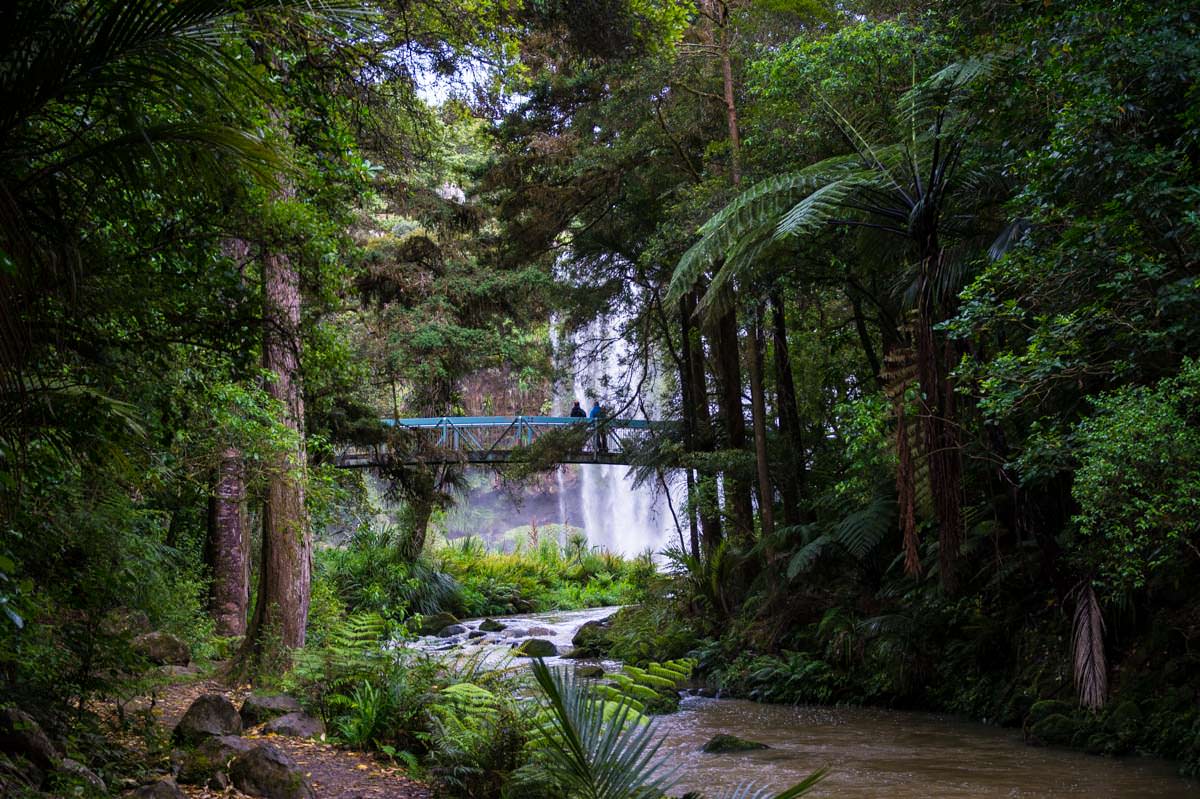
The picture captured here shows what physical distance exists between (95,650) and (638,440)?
42.8ft

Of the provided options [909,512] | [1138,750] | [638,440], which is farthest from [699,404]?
[1138,750]

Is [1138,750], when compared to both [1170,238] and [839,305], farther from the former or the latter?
[839,305]

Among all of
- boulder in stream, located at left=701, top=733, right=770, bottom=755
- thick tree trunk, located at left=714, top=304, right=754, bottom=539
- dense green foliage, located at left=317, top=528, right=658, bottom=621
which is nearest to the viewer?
boulder in stream, located at left=701, top=733, right=770, bottom=755

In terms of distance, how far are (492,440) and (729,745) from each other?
1358 cm

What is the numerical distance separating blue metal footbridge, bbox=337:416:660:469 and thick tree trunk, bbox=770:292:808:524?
2726mm

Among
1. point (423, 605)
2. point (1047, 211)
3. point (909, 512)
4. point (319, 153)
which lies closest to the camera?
point (319, 153)

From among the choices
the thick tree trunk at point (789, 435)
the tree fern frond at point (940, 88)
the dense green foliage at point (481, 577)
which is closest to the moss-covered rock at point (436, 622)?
the dense green foliage at point (481, 577)

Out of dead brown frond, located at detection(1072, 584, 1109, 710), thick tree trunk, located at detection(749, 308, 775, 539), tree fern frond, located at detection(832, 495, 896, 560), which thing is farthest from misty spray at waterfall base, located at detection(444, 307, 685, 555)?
dead brown frond, located at detection(1072, 584, 1109, 710)

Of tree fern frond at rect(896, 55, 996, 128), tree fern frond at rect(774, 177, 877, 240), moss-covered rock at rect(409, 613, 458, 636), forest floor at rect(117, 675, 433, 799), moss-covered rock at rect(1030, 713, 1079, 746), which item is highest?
tree fern frond at rect(896, 55, 996, 128)

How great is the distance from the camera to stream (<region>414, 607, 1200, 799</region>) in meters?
6.61

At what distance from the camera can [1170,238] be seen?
547cm

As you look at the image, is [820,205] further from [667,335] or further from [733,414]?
[667,335]

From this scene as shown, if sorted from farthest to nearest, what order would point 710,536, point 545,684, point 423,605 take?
point 423,605, point 710,536, point 545,684

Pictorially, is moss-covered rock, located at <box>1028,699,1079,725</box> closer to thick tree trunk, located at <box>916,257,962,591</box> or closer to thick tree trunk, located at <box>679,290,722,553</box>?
thick tree trunk, located at <box>916,257,962,591</box>
